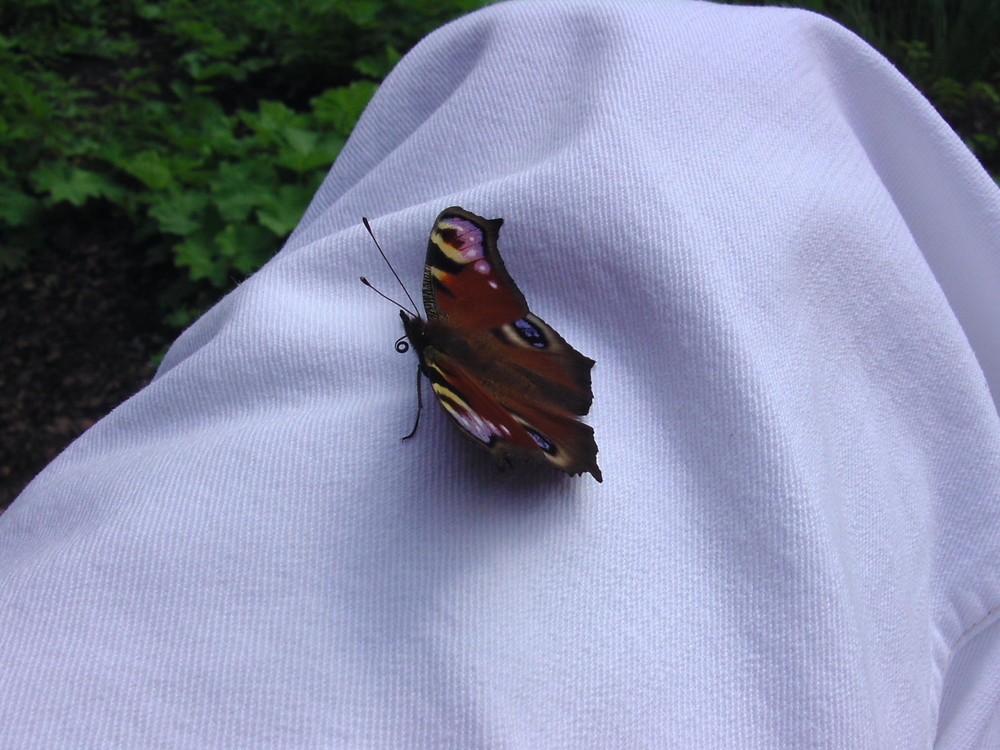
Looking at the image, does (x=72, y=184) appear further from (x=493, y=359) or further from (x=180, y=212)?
(x=493, y=359)

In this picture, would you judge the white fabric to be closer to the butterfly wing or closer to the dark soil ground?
the butterfly wing

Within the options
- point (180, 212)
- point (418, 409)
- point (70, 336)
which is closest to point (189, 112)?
point (180, 212)

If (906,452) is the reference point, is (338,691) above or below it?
below

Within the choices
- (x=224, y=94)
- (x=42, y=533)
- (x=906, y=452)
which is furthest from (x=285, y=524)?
(x=224, y=94)

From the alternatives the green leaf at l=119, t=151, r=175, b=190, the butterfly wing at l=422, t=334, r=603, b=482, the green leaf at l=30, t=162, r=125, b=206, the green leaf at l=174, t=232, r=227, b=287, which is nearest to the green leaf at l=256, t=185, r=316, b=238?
the green leaf at l=174, t=232, r=227, b=287

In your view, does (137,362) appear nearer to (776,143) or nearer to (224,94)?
(224,94)

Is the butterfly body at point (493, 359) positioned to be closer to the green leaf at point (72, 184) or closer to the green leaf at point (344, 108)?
the green leaf at point (344, 108)
